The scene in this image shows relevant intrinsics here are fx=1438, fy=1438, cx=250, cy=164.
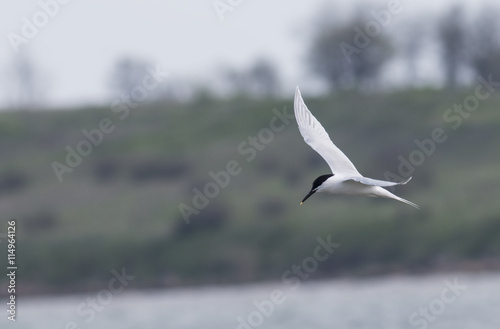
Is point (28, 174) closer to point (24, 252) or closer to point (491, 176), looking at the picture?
point (24, 252)

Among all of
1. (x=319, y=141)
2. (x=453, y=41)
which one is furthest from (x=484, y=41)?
(x=319, y=141)

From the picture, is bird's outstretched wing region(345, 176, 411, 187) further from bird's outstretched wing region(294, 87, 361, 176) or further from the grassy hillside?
the grassy hillside

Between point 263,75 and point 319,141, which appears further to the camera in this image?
point 263,75

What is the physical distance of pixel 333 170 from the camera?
19016mm

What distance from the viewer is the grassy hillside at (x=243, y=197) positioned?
130 feet

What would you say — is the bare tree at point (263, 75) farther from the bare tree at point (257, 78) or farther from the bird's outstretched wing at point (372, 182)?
the bird's outstretched wing at point (372, 182)

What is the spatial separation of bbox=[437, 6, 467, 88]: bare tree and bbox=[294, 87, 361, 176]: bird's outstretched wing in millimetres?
50426

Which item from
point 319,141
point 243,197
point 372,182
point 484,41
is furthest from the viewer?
point 484,41

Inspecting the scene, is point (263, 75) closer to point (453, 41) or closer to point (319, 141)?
point (453, 41)

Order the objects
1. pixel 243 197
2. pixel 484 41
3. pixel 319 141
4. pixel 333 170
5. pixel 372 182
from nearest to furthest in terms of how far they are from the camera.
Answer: pixel 372 182, pixel 333 170, pixel 319 141, pixel 243 197, pixel 484 41

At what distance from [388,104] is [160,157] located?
957cm

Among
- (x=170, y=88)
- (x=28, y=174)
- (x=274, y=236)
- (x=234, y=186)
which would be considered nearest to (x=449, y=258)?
(x=274, y=236)

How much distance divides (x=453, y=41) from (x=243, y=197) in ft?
91.3

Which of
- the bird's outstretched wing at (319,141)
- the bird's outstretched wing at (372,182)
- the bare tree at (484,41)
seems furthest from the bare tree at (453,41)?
the bird's outstretched wing at (372,182)
